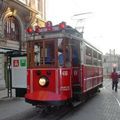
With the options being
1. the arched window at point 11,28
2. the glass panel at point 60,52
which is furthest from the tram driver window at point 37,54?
the arched window at point 11,28

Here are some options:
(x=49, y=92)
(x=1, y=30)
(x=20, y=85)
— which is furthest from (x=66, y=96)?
(x=1, y=30)

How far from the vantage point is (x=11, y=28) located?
32469mm

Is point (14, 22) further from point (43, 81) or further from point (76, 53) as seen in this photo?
point (43, 81)

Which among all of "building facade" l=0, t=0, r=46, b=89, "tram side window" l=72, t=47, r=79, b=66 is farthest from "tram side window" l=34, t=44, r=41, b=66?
"building facade" l=0, t=0, r=46, b=89

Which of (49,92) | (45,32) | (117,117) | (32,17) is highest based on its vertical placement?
(32,17)

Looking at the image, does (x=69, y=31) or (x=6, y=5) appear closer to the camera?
(x=69, y=31)

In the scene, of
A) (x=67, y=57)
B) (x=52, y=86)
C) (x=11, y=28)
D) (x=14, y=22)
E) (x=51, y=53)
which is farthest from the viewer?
(x=14, y=22)

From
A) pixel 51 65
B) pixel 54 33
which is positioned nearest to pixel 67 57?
pixel 51 65

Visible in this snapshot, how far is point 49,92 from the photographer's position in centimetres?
1350

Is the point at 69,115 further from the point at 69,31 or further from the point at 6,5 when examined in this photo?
the point at 6,5

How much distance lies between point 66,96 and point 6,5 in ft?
58.1

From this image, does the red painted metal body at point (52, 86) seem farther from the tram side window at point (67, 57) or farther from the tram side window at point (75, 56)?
the tram side window at point (75, 56)

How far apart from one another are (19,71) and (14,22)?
13.9m

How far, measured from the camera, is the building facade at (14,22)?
29953mm
